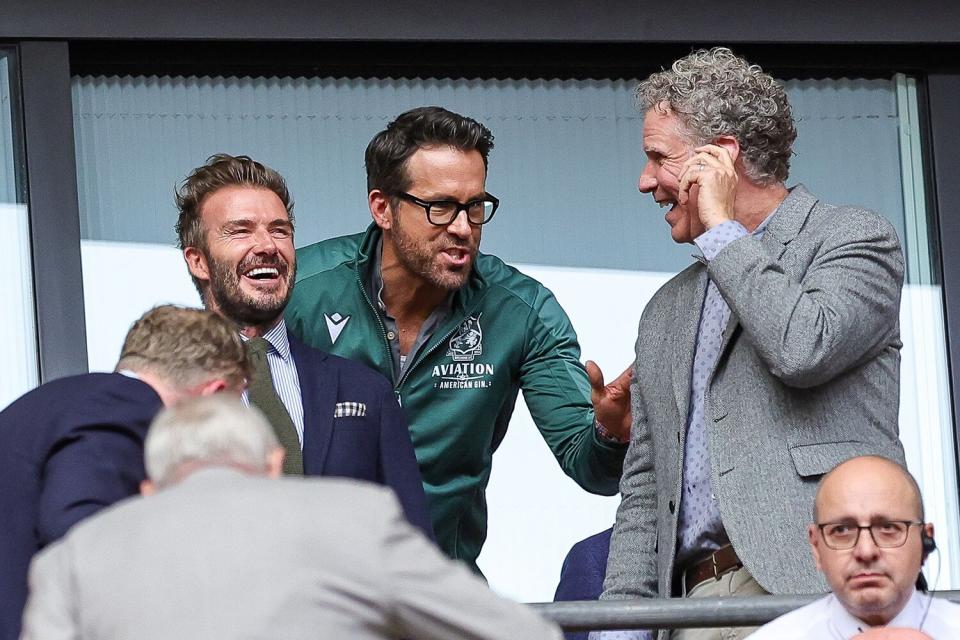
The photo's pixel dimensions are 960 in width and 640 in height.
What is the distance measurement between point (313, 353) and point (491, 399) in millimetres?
764

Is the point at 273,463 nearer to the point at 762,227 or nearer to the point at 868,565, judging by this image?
the point at 868,565

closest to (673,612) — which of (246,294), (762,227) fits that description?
(762,227)

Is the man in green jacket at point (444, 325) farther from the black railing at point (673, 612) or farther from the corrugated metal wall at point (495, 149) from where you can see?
the black railing at point (673, 612)

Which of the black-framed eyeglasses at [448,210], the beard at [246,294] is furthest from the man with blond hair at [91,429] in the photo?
the black-framed eyeglasses at [448,210]

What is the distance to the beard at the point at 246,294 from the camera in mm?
4812

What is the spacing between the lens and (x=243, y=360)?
144 inches

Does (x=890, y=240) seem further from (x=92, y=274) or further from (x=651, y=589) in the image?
(x=92, y=274)

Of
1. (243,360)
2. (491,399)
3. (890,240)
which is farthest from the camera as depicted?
(491,399)

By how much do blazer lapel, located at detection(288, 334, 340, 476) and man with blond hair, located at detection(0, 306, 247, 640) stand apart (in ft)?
2.77

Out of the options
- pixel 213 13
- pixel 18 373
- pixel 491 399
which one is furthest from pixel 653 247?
pixel 18 373

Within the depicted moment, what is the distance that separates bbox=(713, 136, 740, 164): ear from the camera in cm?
432

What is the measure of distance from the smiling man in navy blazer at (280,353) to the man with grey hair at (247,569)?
1.39 metres

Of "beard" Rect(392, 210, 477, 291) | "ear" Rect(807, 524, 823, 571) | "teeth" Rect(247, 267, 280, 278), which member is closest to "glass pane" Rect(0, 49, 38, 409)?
"teeth" Rect(247, 267, 280, 278)

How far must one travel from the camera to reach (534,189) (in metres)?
6.04
